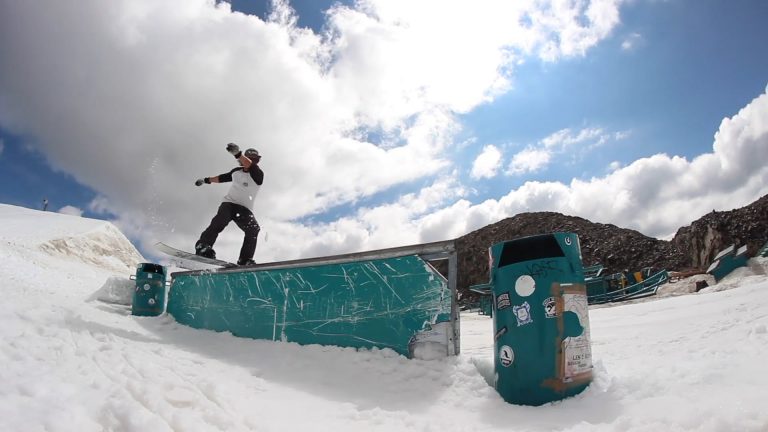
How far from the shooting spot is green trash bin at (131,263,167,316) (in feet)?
26.2

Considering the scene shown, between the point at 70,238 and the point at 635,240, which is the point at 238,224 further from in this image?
the point at 635,240

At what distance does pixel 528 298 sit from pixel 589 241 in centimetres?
4836

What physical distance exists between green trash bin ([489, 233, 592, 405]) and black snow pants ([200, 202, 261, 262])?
15.2ft

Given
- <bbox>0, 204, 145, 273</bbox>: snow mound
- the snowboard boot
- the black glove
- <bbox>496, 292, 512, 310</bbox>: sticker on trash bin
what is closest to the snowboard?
the snowboard boot

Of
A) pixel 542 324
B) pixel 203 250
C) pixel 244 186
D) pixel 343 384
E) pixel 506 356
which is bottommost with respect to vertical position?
pixel 343 384

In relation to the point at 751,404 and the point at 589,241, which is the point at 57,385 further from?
the point at 589,241

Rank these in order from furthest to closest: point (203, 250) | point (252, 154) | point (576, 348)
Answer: point (252, 154), point (203, 250), point (576, 348)

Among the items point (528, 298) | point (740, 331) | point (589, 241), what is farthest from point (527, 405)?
point (589, 241)

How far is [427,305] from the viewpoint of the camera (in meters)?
4.31

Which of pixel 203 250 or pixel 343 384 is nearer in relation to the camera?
pixel 343 384

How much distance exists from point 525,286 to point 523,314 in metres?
0.23

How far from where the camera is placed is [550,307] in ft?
10.7

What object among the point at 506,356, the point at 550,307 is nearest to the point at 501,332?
the point at 506,356

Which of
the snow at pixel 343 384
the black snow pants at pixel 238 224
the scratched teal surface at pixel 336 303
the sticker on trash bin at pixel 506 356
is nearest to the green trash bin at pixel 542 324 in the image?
the sticker on trash bin at pixel 506 356
